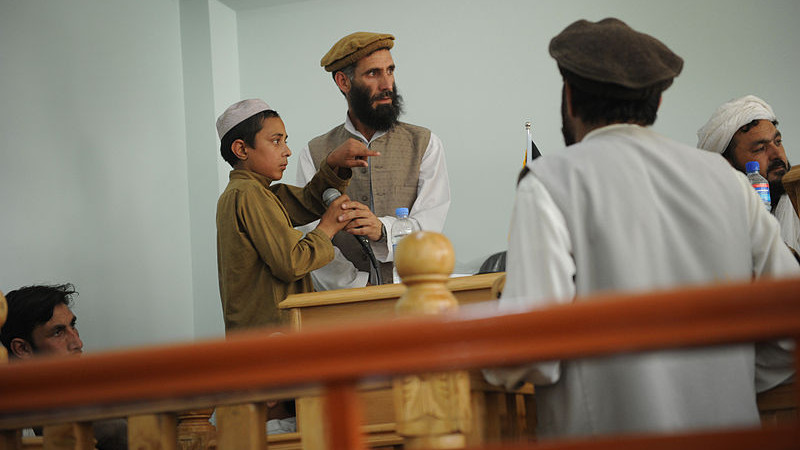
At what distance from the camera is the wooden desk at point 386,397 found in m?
1.36

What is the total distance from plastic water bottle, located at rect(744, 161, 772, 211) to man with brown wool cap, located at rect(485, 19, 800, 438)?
7.09 feet

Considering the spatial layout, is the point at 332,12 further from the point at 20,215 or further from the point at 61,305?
the point at 61,305

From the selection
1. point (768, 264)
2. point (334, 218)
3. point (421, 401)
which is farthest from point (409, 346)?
point (334, 218)

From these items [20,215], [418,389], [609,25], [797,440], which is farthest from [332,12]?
[797,440]

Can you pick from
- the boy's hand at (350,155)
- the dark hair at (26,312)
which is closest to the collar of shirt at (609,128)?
the boy's hand at (350,155)

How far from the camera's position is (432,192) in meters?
4.75

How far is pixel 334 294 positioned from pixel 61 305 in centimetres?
182

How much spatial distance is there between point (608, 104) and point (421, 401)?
0.81 m

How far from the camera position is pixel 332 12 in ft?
21.8

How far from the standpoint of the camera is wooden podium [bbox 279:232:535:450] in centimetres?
120

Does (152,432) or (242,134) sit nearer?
(152,432)

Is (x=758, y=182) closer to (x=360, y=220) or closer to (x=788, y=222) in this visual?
(x=788, y=222)

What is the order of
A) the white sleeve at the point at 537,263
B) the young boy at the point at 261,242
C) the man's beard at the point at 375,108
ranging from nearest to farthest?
the white sleeve at the point at 537,263 → the young boy at the point at 261,242 → the man's beard at the point at 375,108

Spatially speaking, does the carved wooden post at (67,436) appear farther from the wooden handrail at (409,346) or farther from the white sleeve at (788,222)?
the white sleeve at (788,222)
